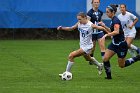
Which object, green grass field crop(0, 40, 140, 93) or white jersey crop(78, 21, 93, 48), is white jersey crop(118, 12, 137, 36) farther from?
white jersey crop(78, 21, 93, 48)

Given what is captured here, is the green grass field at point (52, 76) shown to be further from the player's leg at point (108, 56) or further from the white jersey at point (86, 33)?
the white jersey at point (86, 33)

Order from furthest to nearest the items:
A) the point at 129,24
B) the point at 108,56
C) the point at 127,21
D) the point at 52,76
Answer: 1. the point at 129,24
2. the point at 127,21
3. the point at 52,76
4. the point at 108,56

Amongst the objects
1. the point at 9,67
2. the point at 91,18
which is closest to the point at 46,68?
the point at 9,67

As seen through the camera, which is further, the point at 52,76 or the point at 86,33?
the point at 52,76

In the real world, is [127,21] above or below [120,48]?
above

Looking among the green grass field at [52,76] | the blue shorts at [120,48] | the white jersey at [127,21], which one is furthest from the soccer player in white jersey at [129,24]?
the blue shorts at [120,48]

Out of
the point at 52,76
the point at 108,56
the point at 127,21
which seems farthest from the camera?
the point at 127,21

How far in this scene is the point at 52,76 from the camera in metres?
15.4

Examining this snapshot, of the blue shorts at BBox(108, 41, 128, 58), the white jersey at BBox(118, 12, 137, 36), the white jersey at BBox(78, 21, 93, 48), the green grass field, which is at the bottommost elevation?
the green grass field

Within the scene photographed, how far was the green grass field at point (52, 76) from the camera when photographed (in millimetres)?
12830

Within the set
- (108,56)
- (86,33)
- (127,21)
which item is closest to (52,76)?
(86,33)

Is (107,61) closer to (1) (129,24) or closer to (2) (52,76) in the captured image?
(2) (52,76)

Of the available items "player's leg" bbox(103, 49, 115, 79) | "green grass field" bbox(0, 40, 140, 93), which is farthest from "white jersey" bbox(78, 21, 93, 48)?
"green grass field" bbox(0, 40, 140, 93)

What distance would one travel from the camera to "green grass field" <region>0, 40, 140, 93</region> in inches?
505
